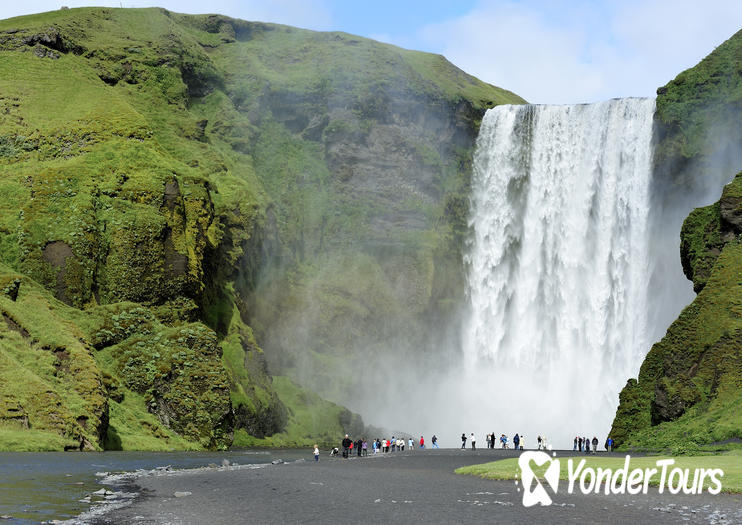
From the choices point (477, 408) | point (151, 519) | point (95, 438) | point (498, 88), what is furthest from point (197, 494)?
point (498, 88)

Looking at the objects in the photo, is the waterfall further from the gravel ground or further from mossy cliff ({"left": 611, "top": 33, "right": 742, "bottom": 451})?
the gravel ground

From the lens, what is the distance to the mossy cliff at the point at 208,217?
225 ft

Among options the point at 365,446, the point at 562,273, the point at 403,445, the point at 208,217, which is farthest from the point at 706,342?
the point at 208,217

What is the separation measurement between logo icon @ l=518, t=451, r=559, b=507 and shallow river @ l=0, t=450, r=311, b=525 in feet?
48.0

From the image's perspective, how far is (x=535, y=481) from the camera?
108ft

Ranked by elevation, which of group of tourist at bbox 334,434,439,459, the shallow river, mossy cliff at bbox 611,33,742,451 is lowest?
group of tourist at bbox 334,434,439,459

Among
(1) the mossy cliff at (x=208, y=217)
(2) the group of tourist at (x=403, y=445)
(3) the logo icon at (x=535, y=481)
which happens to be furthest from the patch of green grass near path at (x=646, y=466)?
(1) the mossy cliff at (x=208, y=217)

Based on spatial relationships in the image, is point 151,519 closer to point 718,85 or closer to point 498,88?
point 718,85

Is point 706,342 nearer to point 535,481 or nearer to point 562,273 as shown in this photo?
point 535,481

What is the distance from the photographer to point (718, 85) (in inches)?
3915

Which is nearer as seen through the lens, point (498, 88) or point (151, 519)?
point (151, 519)

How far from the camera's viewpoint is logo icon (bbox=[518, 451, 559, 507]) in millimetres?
26844

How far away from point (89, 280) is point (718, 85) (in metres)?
79.2

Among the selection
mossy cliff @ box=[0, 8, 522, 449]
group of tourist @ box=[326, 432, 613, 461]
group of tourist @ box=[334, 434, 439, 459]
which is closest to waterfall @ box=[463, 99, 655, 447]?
mossy cliff @ box=[0, 8, 522, 449]
